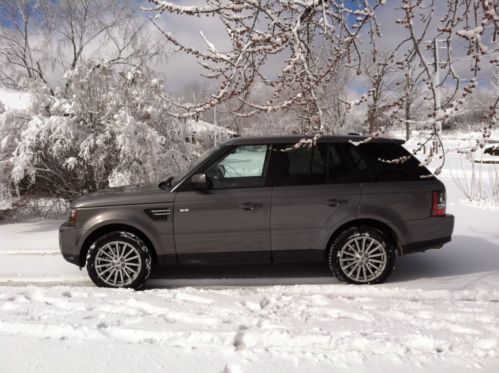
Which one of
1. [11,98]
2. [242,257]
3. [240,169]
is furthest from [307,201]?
[11,98]

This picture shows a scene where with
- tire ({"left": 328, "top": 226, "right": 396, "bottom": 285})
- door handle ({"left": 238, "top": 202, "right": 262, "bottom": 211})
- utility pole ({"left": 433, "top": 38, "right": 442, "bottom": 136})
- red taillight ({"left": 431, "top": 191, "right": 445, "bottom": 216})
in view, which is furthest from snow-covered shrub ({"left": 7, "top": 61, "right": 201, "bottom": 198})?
utility pole ({"left": 433, "top": 38, "right": 442, "bottom": 136})

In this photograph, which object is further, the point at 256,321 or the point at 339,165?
the point at 339,165

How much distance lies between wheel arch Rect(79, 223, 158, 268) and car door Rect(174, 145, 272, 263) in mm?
338

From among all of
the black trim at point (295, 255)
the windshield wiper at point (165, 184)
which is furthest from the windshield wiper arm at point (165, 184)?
the black trim at point (295, 255)

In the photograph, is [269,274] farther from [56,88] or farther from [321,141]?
[56,88]

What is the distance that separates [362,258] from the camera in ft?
15.8

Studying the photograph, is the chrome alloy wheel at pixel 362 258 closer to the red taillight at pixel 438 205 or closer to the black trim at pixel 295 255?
the black trim at pixel 295 255

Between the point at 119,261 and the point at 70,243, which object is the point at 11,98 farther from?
the point at 119,261

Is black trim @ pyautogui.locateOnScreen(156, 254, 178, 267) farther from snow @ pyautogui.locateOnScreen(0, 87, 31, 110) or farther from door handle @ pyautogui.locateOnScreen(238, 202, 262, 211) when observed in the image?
snow @ pyautogui.locateOnScreen(0, 87, 31, 110)

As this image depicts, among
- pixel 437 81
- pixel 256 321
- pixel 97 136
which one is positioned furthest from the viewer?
pixel 97 136

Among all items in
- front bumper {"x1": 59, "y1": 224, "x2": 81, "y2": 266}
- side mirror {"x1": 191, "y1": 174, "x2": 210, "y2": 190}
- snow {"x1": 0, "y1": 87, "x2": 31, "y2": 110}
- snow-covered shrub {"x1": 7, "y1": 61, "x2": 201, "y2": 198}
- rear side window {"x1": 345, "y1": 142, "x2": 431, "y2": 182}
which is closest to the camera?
side mirror {"x1": 191, "y1": 174, "x2": 210, "y2": 190}

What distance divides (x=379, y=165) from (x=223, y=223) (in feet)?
6.23

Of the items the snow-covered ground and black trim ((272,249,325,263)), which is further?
black trim ((272,249,325,263))

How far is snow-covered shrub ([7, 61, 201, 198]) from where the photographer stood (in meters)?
8.38
